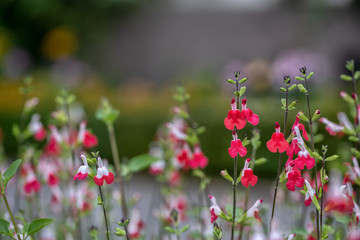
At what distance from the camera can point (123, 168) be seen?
5.88 feet

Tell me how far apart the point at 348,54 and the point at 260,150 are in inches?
331

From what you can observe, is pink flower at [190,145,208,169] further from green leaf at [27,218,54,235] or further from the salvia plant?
green leaf at [27,218,54,235]

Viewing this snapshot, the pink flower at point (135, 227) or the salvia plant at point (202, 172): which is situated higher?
the salvia plant at point (202, 172)

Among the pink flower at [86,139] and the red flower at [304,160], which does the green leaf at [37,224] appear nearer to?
the pink flower at [86,139]

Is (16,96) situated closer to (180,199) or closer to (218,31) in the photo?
(218,31)

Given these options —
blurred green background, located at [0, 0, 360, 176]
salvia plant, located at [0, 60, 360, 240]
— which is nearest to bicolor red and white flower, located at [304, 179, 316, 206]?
salvia plant, located at [0, 60, 360, 240]

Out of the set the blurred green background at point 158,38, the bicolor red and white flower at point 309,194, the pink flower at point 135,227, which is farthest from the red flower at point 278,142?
the blurred green background at point 158,38

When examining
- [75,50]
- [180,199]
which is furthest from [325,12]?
[180,199]

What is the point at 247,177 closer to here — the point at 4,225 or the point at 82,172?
the point at 82,172

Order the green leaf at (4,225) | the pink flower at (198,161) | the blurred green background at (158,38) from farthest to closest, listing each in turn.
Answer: the blurred green background at (158,38)
the pink flower at (198,161)
the green leaf at (4,225)

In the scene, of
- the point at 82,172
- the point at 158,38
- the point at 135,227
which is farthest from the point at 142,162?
the point at 158,38

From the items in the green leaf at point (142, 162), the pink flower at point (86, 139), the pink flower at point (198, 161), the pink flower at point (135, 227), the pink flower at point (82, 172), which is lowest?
the pink flower at point (135, 227)

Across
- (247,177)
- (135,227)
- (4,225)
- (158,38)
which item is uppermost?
(158,38)

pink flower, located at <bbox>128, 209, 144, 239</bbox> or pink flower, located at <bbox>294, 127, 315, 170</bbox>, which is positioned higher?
pink flower, located at <bbox>294, 127, 315, 170</bbox>
